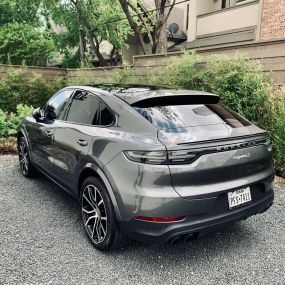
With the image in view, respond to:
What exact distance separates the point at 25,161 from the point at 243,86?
3.69m

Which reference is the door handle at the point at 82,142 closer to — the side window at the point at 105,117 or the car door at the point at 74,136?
the car door at the point at 74,136

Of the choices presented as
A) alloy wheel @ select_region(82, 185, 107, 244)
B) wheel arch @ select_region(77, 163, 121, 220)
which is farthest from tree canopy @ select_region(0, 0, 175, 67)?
alloy wheel @ select_region(82, 185, 107, 244)

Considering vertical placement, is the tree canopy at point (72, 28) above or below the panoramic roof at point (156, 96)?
above

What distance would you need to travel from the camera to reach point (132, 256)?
3074 millimetres

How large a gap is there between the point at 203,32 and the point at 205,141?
12479 millimetres

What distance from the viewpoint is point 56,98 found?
450 centimetres

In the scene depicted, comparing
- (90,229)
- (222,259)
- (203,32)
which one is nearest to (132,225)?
(90,229)

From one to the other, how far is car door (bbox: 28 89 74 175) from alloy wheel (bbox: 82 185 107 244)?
1003 mm

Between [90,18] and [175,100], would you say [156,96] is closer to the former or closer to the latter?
[175,100]

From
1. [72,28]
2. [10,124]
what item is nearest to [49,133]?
[10,124]

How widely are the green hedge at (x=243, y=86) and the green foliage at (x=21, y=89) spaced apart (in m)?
5.20

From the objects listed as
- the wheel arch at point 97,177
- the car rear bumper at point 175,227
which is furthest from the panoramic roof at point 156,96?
the car rear bumper at point 175,227

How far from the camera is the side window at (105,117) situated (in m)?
3.17

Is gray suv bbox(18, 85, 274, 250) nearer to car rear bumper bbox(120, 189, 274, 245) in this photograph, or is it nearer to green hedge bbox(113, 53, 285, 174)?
car rear bumper bbox(120, 189, 274, 245)
